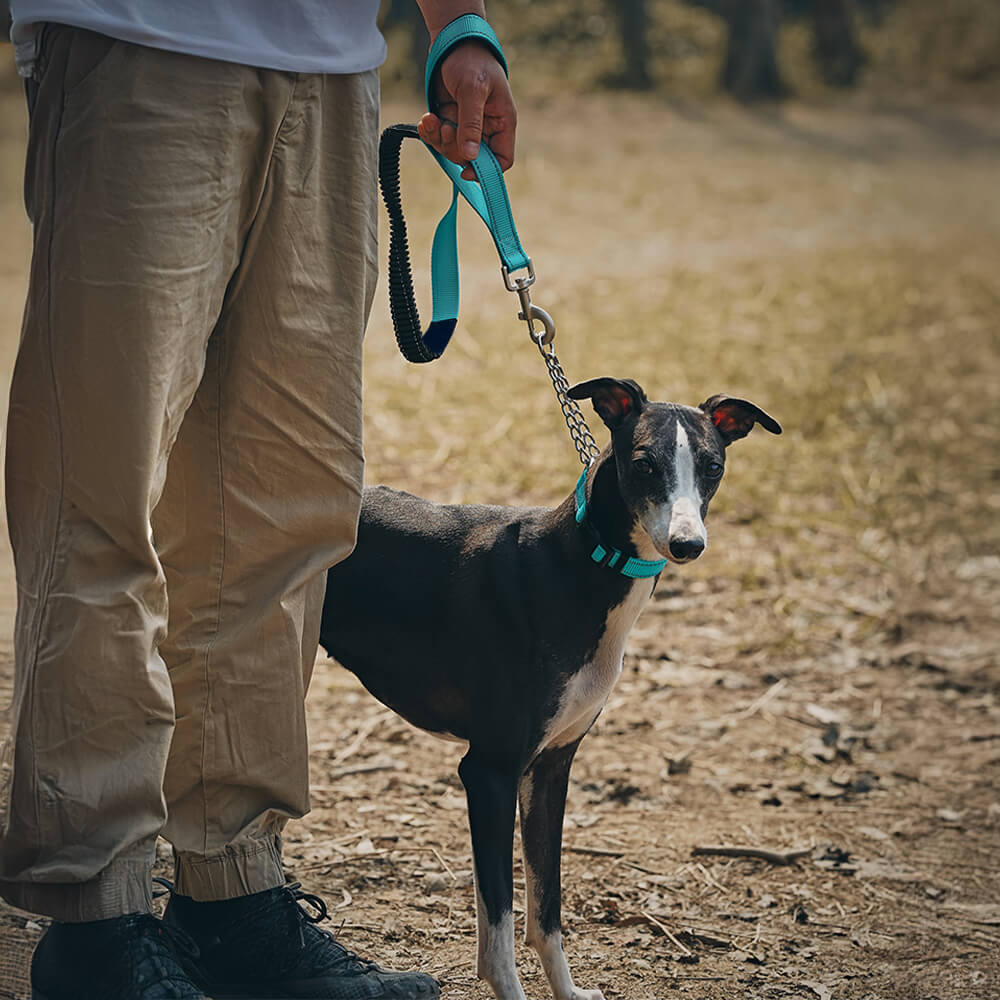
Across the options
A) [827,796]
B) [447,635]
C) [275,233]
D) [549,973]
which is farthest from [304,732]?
[827,796]

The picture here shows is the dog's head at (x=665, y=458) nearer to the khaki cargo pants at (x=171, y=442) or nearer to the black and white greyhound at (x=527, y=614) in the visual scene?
the black and white greyhound at (x=527, y=614)

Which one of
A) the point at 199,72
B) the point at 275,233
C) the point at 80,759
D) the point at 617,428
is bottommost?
the point at 80,759

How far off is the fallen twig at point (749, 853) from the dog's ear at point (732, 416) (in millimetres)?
1023

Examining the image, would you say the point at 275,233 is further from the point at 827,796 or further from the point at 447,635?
the point at 827,796

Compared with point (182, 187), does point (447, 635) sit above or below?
below

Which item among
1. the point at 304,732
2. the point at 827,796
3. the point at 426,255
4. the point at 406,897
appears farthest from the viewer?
the point at 426,255

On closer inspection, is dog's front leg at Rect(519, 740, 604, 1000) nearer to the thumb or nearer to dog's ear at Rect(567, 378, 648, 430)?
dog's ear at Rect(567, 378, 648, 430)

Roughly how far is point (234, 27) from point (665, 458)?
931 millimetres

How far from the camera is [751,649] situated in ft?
13.5

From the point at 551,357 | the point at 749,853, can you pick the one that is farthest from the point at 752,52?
the point at 551,357

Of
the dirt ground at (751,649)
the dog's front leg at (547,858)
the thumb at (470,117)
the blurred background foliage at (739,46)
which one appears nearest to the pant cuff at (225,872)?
the dirt ground at (751,649)

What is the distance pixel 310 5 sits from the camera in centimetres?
188

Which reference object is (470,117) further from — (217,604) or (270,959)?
(270,959)

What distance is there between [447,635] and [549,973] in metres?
0.60
